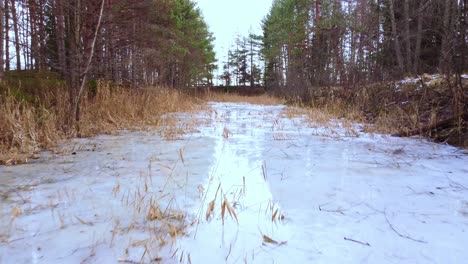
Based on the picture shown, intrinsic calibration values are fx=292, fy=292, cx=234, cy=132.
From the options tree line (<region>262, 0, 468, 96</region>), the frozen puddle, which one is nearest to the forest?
the frozen puddle

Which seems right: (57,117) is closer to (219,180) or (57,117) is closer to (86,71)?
(86,71)

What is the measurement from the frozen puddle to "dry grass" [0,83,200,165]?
469mm

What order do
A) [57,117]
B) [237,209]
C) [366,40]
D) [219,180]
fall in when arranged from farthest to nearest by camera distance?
[366,40], [57,117], [219,180], [237,209]

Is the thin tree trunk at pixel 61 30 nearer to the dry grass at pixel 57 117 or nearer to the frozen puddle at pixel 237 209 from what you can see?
the dry grass at pixel 57 117

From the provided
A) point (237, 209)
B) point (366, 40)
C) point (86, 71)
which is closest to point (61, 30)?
point (86, 71)

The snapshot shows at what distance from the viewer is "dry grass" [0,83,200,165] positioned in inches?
119

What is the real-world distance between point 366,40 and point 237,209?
A: 9.07 m

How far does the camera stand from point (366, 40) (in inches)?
356

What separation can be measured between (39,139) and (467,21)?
4.91 m

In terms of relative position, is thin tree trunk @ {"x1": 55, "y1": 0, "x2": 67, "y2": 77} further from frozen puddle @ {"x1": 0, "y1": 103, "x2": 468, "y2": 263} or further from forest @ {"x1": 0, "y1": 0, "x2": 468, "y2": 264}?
frozen puddle @ {"x1": 0, "y1": 103, "x2": 468, "y2": 263}

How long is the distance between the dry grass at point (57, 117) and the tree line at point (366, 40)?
179 inches

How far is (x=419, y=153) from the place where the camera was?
2.96 meters

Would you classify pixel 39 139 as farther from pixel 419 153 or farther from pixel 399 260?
pixel 419 153

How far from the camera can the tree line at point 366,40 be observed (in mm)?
3529
